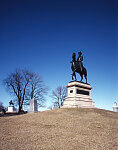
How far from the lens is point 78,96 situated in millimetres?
15625

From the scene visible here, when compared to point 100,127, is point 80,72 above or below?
above

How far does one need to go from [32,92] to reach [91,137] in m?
24.9

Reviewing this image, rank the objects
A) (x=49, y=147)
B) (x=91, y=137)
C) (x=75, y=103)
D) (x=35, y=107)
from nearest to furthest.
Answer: (x=49, y=147) < (x=91, y=137) < (x=75, y=103) < (x=35, y=107)

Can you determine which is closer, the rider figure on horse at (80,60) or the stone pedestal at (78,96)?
the stone pedestal at (78,96)

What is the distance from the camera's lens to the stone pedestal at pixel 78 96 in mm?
15238

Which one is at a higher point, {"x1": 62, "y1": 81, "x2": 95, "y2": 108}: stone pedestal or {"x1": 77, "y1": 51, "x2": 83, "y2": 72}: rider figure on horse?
{"x1": 77, "y1": 51, "x2": 83, "y2": 72}: rider figure on horse

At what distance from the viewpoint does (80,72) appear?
17.7m

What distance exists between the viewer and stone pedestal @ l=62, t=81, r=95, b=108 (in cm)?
1524

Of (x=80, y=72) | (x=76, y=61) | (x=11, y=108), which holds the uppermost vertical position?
(x=76, y=61)

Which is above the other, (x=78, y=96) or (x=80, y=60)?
(x=80, y=60)

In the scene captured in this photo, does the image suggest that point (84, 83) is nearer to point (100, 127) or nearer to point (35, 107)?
point (35, 107)

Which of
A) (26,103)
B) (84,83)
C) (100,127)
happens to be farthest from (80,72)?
(26,103)

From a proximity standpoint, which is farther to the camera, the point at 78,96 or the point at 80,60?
the point at 80,60

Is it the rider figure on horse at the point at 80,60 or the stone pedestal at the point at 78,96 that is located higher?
the rider figure on horse at the point at 80,60
